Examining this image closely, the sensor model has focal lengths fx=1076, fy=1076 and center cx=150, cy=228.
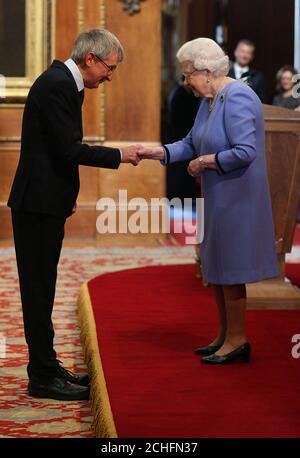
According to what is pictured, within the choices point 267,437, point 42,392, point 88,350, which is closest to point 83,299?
point 88,350

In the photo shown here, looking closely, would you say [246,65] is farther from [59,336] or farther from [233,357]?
[233,357]

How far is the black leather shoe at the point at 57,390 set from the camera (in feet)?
16.7

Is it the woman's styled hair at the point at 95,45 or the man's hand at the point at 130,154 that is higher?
the woman's styled hair at the point at 95,45

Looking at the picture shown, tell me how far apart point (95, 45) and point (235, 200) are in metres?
1.03

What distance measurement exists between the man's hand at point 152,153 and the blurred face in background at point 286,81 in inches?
293

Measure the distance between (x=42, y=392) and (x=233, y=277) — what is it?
3.53ft

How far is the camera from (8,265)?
30.7 ft

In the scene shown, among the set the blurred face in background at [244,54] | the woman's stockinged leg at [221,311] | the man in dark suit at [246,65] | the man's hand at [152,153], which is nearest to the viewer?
the man's hand at [152,153]

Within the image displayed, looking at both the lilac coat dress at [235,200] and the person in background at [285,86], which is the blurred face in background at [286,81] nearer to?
the person in background at [285,86]

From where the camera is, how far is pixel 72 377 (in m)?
5.25

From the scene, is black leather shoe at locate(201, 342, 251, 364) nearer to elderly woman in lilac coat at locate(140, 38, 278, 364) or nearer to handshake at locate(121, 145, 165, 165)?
elderly woman in lilac coat at locate(140, 38, 278, 364)

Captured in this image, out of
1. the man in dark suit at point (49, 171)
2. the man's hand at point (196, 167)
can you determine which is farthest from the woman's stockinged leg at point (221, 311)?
the man in dark suit at point (49, 171)

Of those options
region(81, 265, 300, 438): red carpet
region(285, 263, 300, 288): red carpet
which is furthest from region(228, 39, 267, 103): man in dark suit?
region(81, 265, 300, 438): red carpet
